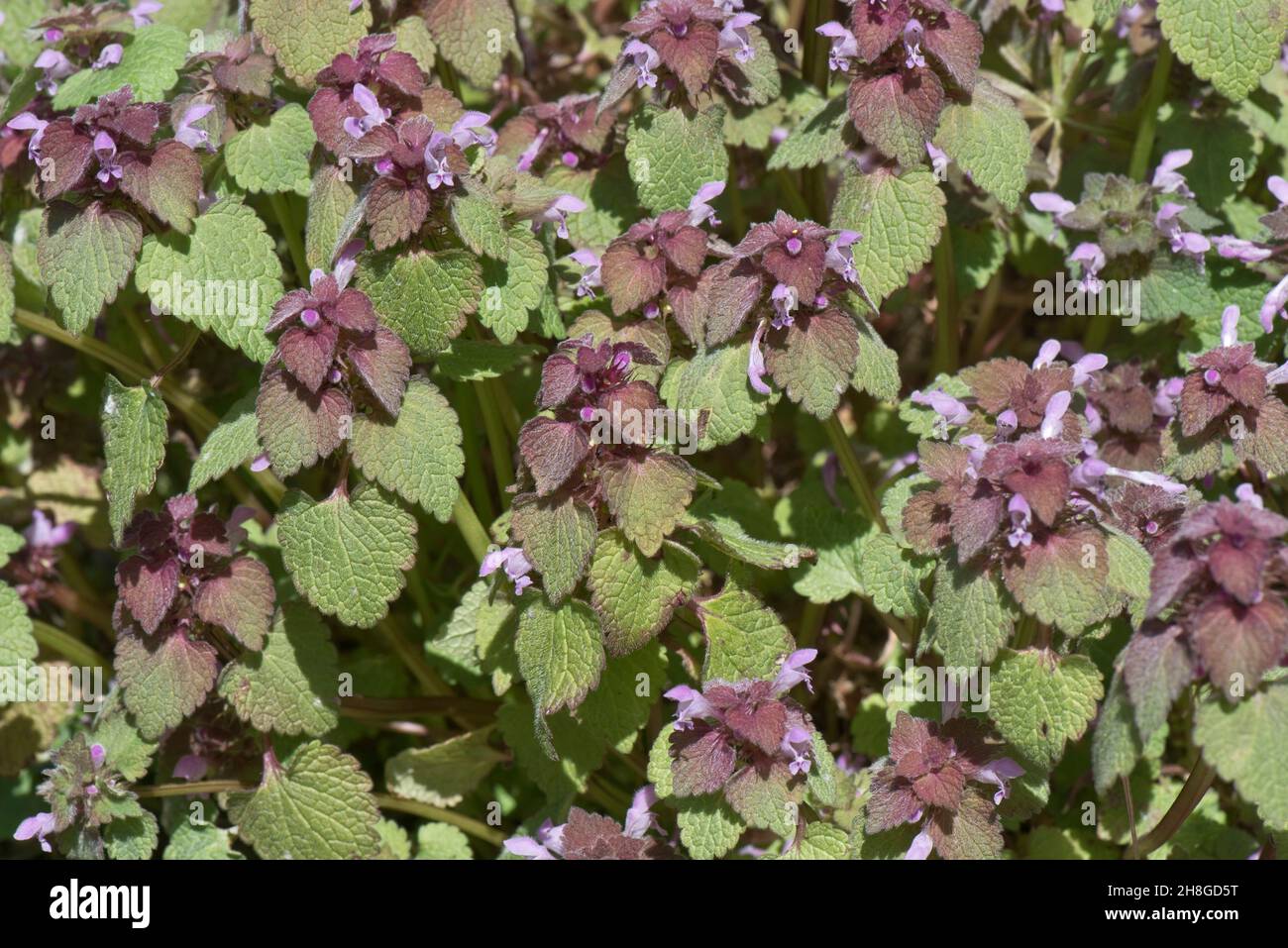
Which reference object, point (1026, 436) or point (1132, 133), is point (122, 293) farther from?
point (1132, 133)

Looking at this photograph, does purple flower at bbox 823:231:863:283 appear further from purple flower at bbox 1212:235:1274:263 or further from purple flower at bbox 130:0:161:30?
purple flower at bbox 130:0:161:30

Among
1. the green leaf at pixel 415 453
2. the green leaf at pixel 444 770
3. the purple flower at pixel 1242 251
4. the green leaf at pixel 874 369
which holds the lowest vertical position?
the green leaf at pixel 444 770

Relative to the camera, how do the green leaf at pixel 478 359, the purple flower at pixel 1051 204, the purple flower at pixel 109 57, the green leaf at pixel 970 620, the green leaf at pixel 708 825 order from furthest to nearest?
the purple flower at pixel 1051 204 < the purple flower at pixel 109 57 < the green leaf at pixel 478 359 < the green leaf at pixel 708 825 < the green leaf at pixel 970 620

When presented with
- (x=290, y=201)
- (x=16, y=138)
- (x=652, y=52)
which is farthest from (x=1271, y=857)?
(x=16, y=138)

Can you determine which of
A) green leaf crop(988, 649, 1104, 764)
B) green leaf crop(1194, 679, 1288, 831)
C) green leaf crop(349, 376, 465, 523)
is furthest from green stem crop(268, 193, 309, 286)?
green leaf crop(1194, 679, 1288, 831)

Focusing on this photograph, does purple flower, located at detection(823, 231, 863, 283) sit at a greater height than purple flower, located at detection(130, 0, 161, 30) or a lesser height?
lesser

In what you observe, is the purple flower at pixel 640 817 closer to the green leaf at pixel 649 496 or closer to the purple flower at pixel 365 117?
the green leaf at pixel 649 496

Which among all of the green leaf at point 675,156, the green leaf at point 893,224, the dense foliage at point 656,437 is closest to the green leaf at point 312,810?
the dense foliage at point 656,437
